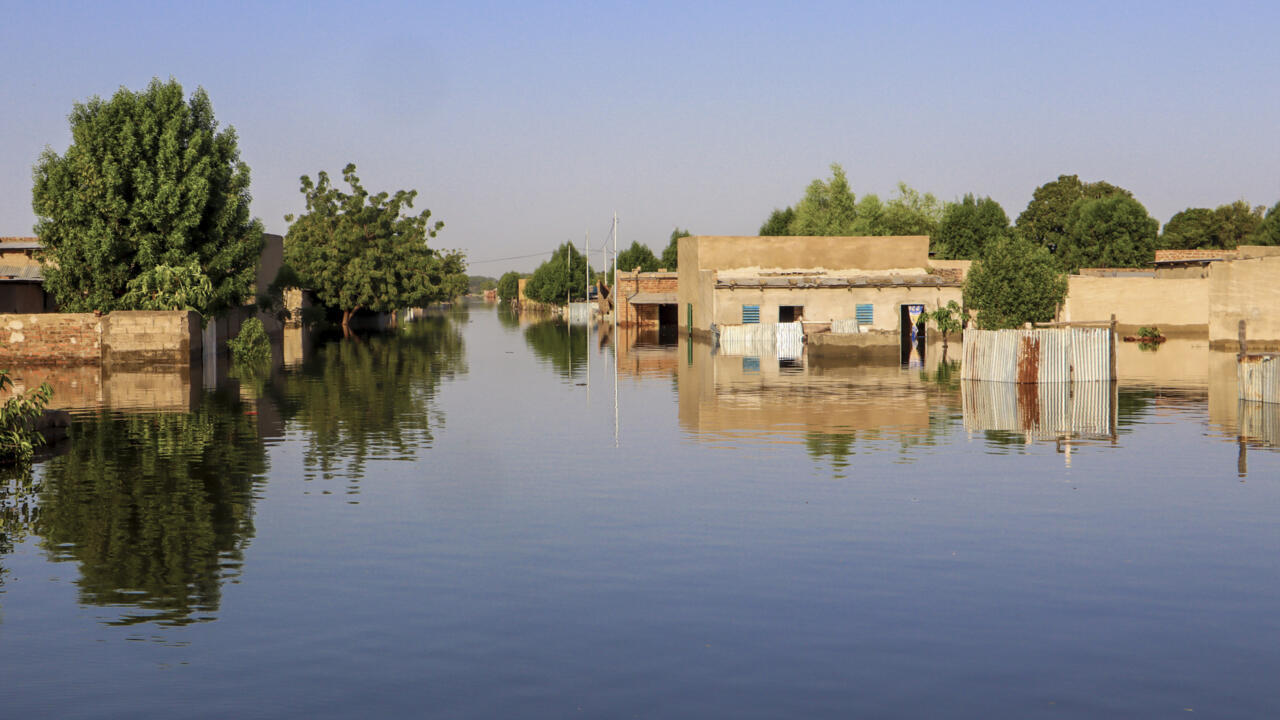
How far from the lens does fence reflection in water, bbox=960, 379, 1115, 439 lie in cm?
2262

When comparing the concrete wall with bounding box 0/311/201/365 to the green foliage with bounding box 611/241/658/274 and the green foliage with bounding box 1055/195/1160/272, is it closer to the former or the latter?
the green foliage with bounding box 1055/195/1160/272

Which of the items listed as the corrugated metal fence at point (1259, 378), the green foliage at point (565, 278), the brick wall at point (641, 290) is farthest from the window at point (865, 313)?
the green foliage at point (565, 278)

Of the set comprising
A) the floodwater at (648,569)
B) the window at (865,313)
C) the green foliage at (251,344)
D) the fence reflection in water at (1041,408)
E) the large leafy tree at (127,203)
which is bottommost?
the floodwater at (648,569)

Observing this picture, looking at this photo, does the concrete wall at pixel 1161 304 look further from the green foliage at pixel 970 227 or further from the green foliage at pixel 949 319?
the green foliage at pixel 970 227

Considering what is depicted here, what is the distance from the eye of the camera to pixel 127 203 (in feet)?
150

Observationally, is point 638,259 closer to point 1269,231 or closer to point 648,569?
point 1269,231

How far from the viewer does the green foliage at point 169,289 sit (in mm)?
43969

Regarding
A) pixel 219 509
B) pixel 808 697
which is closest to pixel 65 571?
pixel 219 509

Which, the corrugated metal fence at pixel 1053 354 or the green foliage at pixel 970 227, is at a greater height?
the green foliage at pixel 970 227

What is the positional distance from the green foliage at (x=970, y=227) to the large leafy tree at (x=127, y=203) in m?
78.1

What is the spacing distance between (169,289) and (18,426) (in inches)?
1063

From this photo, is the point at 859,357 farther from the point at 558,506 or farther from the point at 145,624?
the point at 145,624

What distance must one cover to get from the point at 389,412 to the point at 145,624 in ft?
57.3

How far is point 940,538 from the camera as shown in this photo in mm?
12664
